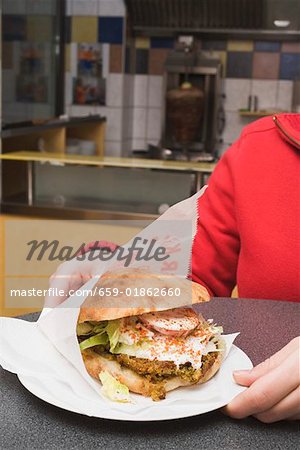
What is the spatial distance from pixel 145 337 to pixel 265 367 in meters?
0.17

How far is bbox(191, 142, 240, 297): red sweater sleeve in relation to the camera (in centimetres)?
144

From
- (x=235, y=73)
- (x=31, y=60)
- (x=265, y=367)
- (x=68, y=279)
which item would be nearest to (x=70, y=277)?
(x=68, y=279)

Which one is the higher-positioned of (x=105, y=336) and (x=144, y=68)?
(x=144, y=68)

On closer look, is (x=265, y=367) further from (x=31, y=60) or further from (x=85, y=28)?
(x=85, y=28)

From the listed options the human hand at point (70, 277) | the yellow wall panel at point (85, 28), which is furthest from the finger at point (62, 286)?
the yellow wall panel at point (85, 28)

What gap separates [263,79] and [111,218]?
9.31ft

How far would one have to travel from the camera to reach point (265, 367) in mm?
782

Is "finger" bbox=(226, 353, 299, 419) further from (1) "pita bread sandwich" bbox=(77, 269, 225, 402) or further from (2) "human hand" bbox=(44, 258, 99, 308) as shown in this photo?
(2) "human hand" bbox=(44, 258, 99, 308)

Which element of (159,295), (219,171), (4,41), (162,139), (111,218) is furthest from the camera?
(162,139)

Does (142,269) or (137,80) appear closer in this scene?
(142,269)

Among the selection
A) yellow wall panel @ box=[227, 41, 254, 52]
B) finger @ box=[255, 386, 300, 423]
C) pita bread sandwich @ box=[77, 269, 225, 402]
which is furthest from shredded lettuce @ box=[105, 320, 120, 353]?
yellow wall panel @ box=[227, 41, 254, 52]

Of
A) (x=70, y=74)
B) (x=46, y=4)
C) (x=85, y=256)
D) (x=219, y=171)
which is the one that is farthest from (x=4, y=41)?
(x=85, y=256)

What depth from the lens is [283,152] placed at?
1354mm

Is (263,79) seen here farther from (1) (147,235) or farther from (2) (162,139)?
(1) (147,235)
